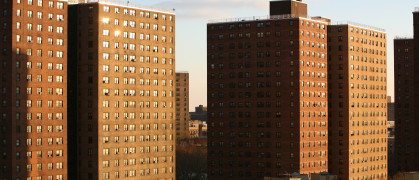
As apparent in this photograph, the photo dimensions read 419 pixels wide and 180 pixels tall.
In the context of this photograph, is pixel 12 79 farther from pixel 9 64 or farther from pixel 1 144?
pixel 1 144

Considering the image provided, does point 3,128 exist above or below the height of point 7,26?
below

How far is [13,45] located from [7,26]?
17.3 feet

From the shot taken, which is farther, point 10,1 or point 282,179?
point 10,1

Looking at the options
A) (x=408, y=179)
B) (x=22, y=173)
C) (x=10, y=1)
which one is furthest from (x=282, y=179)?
(x=10, y=1)

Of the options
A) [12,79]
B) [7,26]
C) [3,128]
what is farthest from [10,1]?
[3,128]

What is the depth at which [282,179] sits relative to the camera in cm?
16650

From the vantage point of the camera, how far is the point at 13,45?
653 feet

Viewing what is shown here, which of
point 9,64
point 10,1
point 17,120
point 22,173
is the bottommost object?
point 22,173

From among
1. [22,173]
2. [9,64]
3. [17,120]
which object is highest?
[9,64]

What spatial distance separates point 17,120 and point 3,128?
402cm

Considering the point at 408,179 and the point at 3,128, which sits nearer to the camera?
the point at 408,179

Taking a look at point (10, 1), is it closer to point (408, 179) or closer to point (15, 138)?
point (15, 138)

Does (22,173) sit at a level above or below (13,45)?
below

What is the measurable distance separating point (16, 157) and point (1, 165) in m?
4.20
